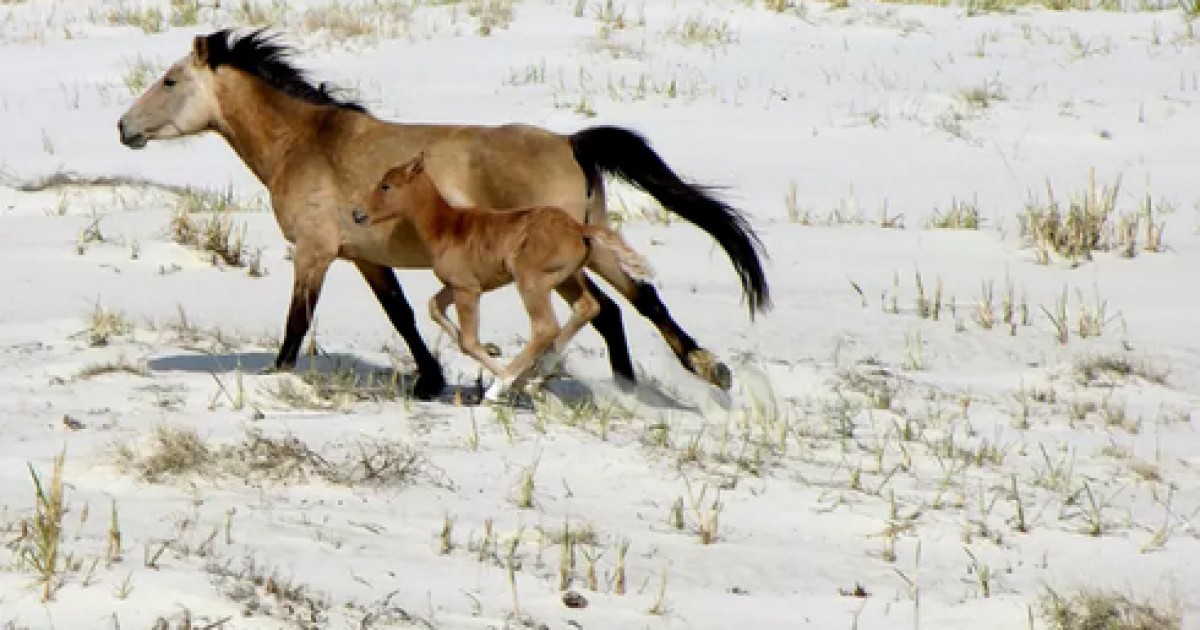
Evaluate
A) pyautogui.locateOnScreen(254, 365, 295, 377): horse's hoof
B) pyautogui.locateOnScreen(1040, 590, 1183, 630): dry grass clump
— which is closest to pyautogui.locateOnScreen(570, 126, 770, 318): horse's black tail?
pyautogui.locateOnScreen(254, 365, 295, 377): horse's hoof

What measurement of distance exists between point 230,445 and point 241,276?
4.49 m

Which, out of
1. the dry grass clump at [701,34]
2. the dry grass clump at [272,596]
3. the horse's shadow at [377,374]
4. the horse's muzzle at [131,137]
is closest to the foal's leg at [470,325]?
the horse's shadow at [377,374]

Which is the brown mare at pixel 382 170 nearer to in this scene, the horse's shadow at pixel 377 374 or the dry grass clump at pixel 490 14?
the horse's shadow at pixel 377 374

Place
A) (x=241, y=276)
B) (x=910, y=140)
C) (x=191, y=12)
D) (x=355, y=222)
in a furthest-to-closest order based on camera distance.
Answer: (x=191, y=12) → (x=910, y=140) → (x=241, y=276) → (x=355, y=222)

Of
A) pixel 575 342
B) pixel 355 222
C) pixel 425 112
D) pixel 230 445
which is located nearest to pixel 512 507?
pixel 230 445

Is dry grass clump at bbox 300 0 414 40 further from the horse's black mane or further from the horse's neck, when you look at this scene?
the horse's neck

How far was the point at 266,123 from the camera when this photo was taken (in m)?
8.02

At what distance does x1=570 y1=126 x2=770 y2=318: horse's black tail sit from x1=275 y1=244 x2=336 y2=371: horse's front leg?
47.5 inches

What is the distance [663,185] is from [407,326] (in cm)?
133

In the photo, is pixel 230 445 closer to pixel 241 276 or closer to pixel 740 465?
pixel 740 465

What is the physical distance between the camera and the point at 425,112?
1525 centimetres

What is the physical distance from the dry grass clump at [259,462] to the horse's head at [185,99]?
2.87 meters

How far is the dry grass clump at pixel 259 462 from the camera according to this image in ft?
17.5

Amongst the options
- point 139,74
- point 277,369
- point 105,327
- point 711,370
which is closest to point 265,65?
point 105,327
